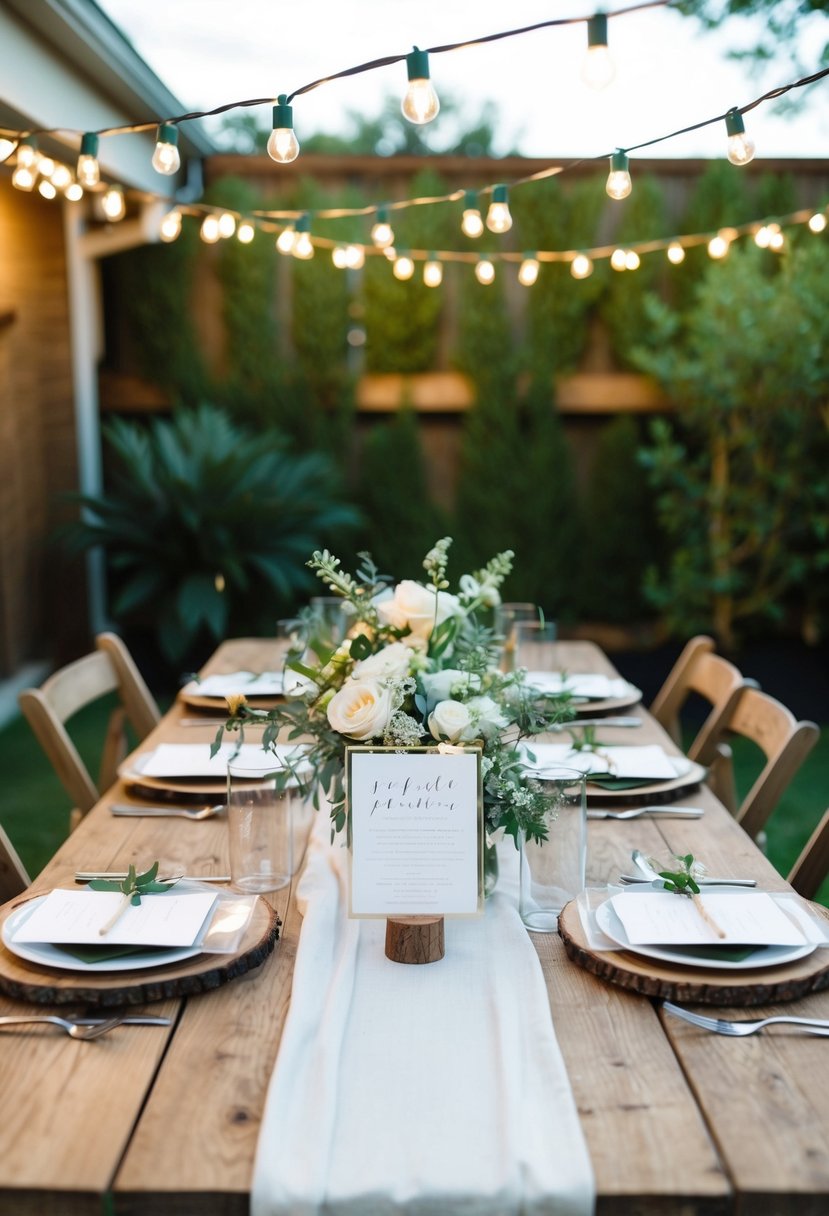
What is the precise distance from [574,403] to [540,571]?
0.93m

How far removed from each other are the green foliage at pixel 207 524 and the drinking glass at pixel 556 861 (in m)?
3.77

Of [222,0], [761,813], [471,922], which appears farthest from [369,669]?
[222,0]

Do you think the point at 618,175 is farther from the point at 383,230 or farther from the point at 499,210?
the point at 383,230

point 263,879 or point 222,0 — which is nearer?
point 263,879

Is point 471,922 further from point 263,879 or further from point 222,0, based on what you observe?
point 222,0

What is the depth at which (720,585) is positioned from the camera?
575 centimetres

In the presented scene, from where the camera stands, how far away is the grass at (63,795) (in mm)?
3900

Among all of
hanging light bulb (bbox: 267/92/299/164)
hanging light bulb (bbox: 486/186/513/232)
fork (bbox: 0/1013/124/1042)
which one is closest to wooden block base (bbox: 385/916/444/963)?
fork (bbox: 0/1013/124/1042)

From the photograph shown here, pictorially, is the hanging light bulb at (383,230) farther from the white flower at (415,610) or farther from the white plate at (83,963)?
the white plate at (83,963)

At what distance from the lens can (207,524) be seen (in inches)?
217

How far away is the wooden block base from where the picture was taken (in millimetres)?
1473

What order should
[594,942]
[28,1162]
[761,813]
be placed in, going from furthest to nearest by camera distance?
1. [761,813]
2. [594,942]
3. [28,1162]

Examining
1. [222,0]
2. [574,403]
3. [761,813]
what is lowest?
[761,813]

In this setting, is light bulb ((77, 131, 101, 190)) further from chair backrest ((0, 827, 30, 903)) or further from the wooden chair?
chair backrest ((0, 827, 30, 903))
